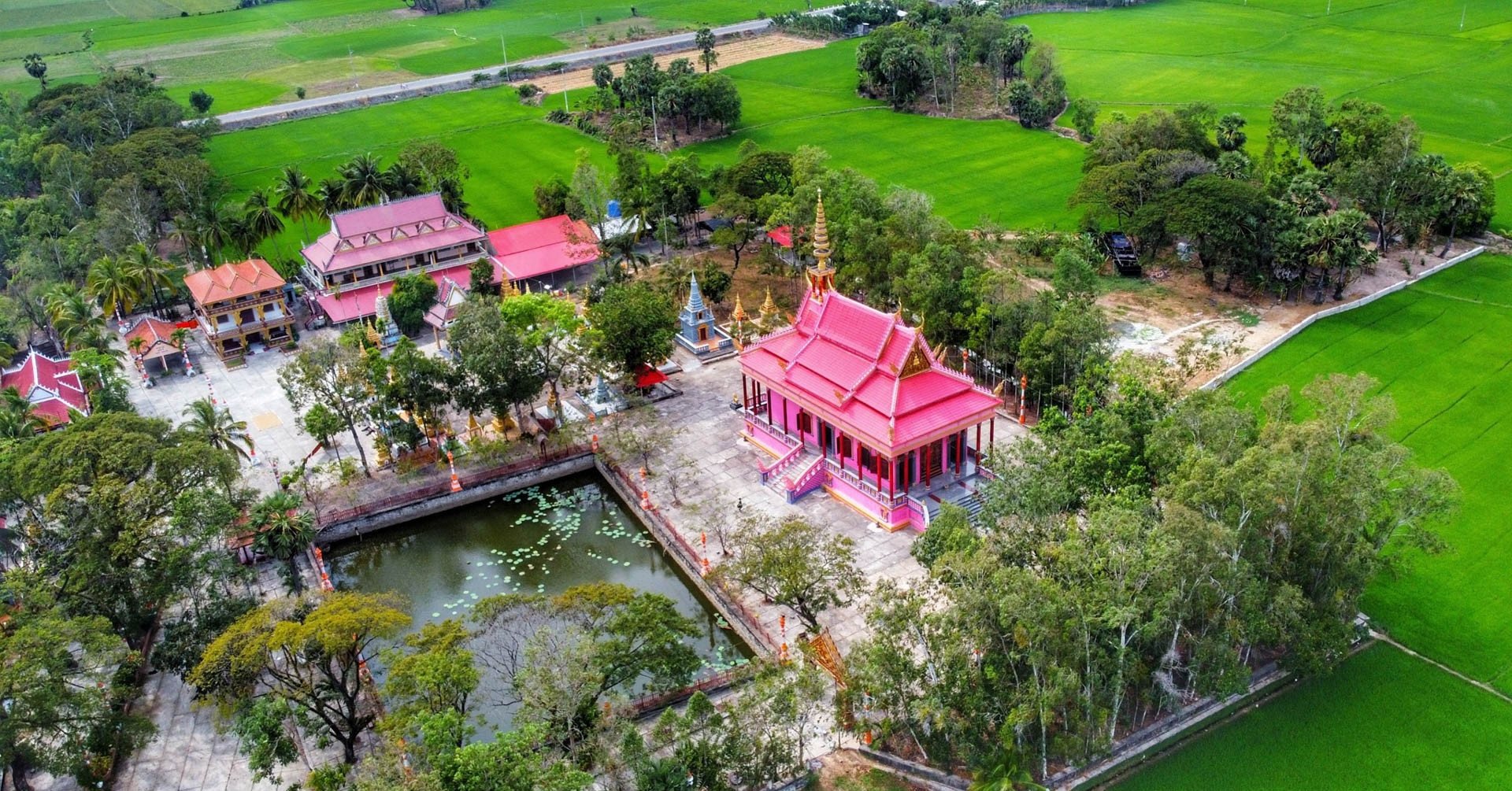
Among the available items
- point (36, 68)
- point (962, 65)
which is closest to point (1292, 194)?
point (962, 65)

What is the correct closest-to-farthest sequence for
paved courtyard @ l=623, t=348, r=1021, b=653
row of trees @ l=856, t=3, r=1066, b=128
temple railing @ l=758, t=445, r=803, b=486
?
paved courtyard @ l=623, t=348, r=1021, b=653, temple railing @ l=758, t=445, r=803, b=486, row of trees @ l=856, t=3, r=1066, b=128

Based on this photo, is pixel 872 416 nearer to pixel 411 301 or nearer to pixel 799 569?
pixel 799 569

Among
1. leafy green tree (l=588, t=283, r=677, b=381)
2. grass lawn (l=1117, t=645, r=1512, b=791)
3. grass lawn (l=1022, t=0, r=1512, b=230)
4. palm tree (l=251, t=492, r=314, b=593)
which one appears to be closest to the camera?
grass lawn (l=1117, t=645, r=1512, b=791)

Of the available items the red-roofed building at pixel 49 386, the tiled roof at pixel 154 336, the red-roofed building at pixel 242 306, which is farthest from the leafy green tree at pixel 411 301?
the red-roofed building at pixel 49 386

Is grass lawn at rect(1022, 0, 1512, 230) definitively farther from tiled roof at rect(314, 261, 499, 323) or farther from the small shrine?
tiled roof at rect(314, 261, 499, 323)

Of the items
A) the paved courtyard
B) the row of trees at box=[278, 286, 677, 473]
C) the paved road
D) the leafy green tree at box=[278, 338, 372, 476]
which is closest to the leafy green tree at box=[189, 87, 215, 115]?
the paved road
